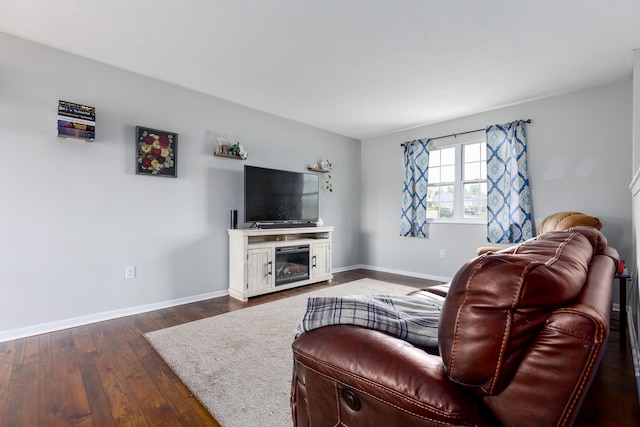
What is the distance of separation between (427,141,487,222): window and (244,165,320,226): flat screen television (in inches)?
70.9

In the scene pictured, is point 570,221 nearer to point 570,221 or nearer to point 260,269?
point 570,221

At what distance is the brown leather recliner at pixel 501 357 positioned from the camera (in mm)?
613

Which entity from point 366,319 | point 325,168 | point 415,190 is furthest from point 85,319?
point 415,190

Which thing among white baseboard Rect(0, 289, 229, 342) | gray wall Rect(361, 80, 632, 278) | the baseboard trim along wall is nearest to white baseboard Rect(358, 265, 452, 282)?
gray wall Rect(361, 80, 632, 278)

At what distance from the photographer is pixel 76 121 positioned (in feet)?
8.89

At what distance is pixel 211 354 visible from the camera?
2176 millimetres

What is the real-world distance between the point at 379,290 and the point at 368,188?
86.3 inches

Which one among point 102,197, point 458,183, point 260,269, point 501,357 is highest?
point 458,183

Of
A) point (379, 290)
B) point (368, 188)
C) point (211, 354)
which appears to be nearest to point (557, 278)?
point (211, 354)

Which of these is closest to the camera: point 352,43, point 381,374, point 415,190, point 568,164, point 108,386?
point 381,374

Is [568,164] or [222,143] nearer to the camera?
[568,164]

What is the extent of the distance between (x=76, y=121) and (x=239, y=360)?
96.6 inches

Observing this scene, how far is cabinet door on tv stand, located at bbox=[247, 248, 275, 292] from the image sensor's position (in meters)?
3.60

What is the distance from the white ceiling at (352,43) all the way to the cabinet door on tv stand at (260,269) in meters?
1.86
